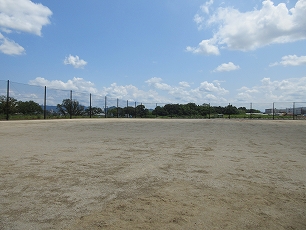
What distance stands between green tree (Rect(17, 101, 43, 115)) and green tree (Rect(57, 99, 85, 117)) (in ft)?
8.52

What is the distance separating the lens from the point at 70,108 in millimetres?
24641

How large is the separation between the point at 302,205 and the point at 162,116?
3447 centimetres

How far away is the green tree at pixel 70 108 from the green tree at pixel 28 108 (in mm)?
2596

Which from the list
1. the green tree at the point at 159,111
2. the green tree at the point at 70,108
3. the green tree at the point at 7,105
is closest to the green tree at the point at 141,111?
the green tree at the point at 159,111

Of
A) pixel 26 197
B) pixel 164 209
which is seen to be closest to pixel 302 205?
pixel 164 209

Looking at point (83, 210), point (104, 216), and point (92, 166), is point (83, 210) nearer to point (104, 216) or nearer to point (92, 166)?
point (104, 216)

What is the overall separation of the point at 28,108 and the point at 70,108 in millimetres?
5256

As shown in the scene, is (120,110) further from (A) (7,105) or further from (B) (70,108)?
(A) (7,105)

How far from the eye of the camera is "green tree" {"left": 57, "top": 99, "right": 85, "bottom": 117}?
23.6m

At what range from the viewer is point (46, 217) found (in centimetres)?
238

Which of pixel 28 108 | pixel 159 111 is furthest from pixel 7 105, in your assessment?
pixel 159 111

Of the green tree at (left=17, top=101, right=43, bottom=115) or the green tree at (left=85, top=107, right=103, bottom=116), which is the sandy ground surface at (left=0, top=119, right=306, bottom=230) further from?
the green tree at (left=85, top=107, right=103, bottom=116)

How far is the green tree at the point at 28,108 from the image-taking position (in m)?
19.0

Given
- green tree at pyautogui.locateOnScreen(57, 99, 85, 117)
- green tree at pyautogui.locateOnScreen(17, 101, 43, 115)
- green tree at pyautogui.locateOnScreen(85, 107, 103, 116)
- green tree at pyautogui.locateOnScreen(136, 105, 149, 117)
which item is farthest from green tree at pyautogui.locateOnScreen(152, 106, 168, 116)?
green tree at pyautogui.locateOnScreen(17, 101, 43, 115)
